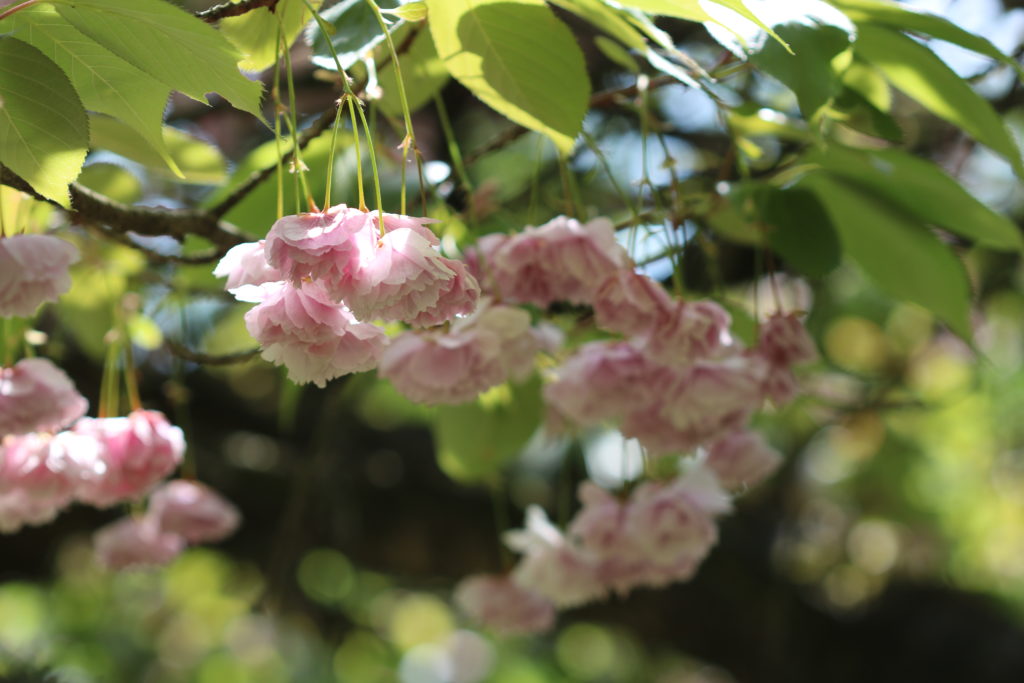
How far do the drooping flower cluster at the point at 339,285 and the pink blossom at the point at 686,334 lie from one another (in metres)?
0.32

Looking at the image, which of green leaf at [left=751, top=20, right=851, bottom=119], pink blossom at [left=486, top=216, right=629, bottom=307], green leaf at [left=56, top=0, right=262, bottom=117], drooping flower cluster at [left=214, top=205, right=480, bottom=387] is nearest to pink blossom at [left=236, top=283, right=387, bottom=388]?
drooping flower cluster at [left=214, top=205, right=480, bottom=387]

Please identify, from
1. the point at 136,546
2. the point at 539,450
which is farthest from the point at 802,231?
the point at 539,450

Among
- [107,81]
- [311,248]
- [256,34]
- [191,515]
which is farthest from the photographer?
[191,515]

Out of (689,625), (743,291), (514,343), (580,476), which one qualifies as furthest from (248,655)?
(514,343)

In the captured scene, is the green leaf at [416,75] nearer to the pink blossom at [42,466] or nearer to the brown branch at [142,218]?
the brown branch at [142,218]

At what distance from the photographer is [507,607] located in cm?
144

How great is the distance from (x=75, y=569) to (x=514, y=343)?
11.7 ft

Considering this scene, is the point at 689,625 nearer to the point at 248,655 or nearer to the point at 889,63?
the point at 889,63

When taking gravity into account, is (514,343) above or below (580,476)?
above

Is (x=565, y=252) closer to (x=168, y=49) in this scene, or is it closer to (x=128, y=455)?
(x=168, y=49)

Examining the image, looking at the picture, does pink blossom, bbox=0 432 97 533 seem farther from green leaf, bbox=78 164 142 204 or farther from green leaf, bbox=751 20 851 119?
green leaf, bbox=751 20 851 119

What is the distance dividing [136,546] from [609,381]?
32.6 inches

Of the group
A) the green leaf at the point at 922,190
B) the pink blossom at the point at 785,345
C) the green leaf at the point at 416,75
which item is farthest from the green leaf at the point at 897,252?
the green leaf at the point at 416,75

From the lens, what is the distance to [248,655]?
365 cm
